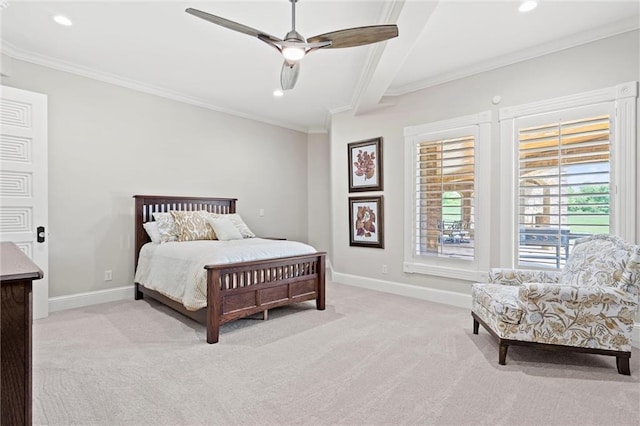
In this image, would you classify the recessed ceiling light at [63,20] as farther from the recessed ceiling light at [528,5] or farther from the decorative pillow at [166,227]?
the recessed ceiling light at [528,5]

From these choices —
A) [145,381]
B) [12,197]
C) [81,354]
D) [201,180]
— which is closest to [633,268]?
[145,381]

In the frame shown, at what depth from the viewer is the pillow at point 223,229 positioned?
14.5 ft

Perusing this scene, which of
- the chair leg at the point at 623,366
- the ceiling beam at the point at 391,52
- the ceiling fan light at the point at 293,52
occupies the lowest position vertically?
the chair leg at the point at 623,366

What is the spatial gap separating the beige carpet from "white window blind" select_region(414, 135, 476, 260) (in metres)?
1.08

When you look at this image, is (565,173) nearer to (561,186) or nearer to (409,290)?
(561,186)

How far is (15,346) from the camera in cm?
98

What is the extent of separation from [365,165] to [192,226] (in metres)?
2.62

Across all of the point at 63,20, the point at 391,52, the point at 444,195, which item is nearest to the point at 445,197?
the point at 444,195

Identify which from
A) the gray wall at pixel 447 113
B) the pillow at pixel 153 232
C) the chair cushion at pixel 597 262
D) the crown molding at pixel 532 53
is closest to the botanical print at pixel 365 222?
the gray wall at pixel 447 113

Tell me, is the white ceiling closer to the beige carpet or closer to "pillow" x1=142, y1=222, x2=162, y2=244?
"pillow" x1=142, y1=222, x2=162, y2=244

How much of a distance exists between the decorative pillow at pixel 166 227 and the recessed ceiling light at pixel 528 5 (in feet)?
14.0

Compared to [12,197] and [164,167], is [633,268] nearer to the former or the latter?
[164,167]

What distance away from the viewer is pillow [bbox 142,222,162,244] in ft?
13.9

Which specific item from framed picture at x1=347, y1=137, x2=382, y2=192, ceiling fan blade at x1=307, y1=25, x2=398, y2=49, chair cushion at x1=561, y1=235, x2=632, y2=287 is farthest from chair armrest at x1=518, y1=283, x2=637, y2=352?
framed picture at x1=347, y1=137, x2=382, y2=192
